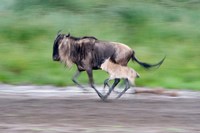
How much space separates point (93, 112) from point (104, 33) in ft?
22.3

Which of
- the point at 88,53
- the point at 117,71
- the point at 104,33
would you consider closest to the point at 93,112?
the point at 117,71

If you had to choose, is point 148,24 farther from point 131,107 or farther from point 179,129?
point 179,129

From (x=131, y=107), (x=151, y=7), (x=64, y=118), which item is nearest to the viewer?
(x=64, y=118)

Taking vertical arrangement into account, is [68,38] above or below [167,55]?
above

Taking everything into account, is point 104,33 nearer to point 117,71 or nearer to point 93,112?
point 117,71

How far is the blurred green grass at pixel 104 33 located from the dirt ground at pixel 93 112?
1483 millimetres

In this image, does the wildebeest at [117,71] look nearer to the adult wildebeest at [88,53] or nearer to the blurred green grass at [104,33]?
the adult wildebeest at [88,53]

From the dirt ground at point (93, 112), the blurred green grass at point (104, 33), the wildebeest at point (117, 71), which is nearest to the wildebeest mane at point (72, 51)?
the wildebeest at point (117, 71)

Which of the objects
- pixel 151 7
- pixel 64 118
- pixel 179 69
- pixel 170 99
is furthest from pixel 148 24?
pixel 64 118

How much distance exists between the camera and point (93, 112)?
32.8 feet

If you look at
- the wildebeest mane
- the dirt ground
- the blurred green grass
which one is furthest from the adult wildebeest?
the blurred green grass

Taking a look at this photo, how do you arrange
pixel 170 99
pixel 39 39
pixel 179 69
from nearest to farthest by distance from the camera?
1. pixel 170 99
2. pixel 179 69
3. pixel 39 39

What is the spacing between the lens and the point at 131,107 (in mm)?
10570

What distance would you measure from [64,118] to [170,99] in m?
2.82
